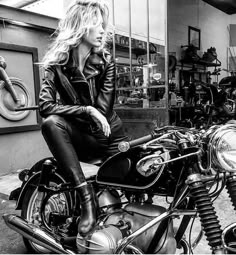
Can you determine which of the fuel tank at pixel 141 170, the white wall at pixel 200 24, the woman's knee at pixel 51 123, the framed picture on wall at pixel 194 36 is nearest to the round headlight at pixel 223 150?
the fuel tank at pixel 141 170

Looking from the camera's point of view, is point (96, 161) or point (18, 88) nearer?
point (96, 161)

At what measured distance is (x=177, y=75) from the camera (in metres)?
7.86

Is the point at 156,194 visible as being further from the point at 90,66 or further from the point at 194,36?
the point at 194,36

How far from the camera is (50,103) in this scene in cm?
162

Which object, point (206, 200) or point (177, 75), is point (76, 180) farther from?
point (177, 75)

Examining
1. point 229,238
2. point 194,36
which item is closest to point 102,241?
point 229,238

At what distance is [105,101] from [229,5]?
9.86 meters

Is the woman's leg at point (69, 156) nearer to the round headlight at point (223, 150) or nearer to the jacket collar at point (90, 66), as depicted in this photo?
the jacket collar at point (90, 66)

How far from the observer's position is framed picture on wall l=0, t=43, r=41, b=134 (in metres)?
Result: 4.38

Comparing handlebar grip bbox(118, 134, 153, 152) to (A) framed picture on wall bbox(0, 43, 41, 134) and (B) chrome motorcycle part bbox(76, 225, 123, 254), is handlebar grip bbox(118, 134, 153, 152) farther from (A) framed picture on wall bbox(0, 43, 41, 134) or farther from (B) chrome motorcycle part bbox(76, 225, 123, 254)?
(A) framed picture on wall bbox(0, 43, 41, 134)

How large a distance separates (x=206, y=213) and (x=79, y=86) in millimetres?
902

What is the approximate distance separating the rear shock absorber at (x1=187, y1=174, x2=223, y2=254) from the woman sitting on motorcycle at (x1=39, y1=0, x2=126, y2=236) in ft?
1.71

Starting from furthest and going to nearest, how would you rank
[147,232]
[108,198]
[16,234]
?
[16,234], [108,198], [147,232]

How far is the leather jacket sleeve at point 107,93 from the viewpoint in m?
1.63
